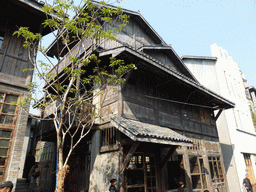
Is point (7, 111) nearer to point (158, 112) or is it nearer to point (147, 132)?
point (147, 132)

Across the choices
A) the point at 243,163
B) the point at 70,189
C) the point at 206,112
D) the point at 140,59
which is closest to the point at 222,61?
the point at 206,112

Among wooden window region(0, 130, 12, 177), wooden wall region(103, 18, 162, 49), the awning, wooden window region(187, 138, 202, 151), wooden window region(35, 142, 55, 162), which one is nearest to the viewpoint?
the awning

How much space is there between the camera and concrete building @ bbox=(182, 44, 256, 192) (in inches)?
605

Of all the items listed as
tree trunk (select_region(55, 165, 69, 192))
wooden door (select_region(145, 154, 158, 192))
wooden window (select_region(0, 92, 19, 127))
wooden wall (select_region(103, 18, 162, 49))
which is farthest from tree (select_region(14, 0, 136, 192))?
wooden door (select_region(145, 154, 158, 192))

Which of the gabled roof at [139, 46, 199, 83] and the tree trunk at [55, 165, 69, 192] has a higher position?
the gabled roof at [139, 46, 199, 83]

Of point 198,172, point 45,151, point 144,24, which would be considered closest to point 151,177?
point 198,172

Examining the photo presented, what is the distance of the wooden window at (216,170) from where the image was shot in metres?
12.3

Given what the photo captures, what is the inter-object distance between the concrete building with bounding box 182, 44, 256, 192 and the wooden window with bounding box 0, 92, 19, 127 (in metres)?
16.1

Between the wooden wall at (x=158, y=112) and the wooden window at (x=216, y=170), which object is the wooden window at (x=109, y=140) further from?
the wooden window at (x=216, y=170)

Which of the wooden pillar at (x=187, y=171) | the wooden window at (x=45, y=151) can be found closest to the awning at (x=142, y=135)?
the wooden pillar at (x=187, y=171)

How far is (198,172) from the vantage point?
11.2m

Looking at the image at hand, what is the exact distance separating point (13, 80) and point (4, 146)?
274cm

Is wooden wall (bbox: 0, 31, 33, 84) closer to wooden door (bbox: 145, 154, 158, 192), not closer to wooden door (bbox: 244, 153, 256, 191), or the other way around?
wooden door (bbox: 145, 154, 158, 192)

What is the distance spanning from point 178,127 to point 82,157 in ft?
19.4
